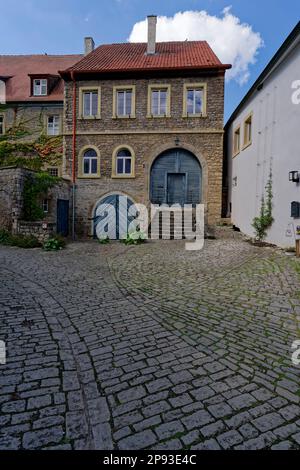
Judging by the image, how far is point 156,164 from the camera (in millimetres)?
15477

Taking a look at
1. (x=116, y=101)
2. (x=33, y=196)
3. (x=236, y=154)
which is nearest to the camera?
(x=33, y=196)

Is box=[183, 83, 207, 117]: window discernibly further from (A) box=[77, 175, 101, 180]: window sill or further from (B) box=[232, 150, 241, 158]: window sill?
(A) box=[77, 175, 101, 180]: window sill

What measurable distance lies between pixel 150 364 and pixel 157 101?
15110 mm

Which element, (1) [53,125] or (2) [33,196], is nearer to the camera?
(2) [33,196]

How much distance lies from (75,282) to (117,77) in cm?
1341

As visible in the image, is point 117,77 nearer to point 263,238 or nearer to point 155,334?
point 263,238

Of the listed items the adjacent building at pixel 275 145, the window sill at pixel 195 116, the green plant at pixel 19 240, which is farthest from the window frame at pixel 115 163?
the green plant at pixel 19 240

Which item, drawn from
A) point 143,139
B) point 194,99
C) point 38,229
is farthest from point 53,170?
point 194,99

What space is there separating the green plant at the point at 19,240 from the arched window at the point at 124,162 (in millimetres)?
6379

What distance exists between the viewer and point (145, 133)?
1527 cm

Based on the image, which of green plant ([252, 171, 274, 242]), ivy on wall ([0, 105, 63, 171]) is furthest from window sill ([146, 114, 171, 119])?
green plant ([252, 171, 274, 242])

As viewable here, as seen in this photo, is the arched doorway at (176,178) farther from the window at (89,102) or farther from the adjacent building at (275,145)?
the window at (89,102)

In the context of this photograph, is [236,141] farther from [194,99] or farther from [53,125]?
[53,125]

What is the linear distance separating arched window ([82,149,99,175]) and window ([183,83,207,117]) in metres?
5.46
